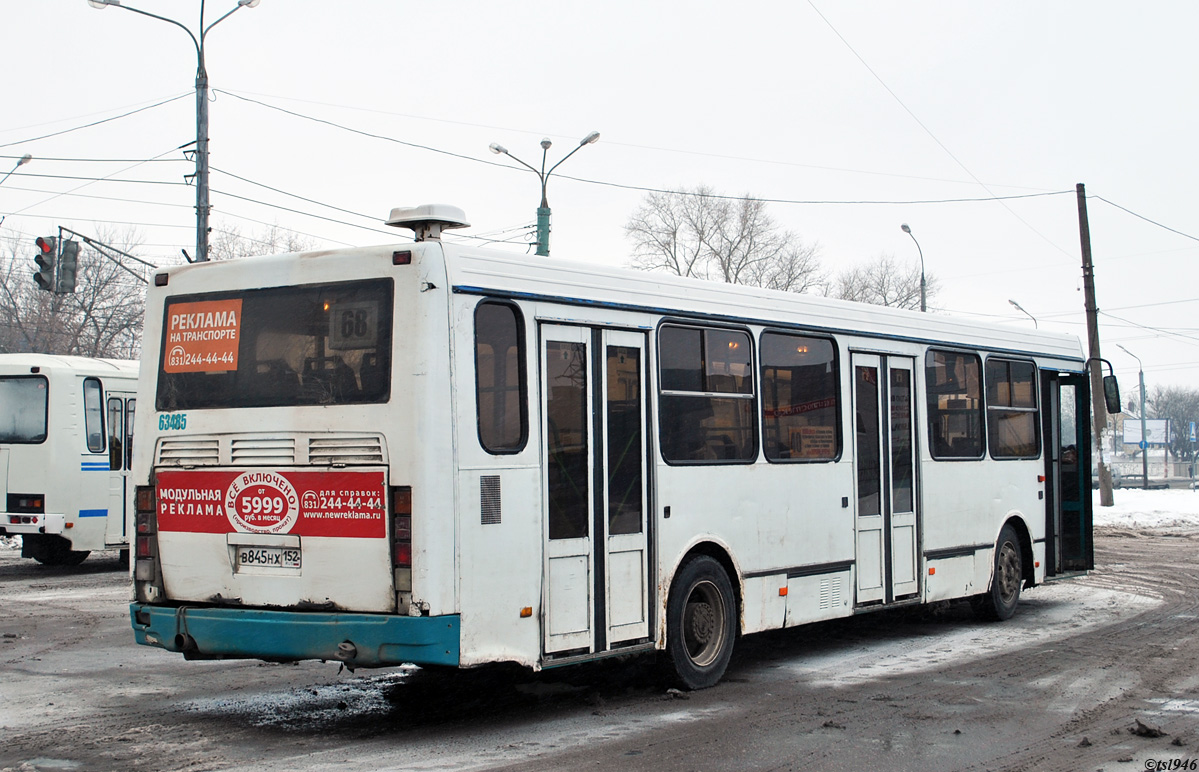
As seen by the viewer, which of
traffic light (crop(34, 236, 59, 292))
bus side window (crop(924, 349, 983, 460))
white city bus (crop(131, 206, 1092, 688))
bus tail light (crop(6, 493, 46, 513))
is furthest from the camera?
traffic light (crop(34, 236, 59, 292))

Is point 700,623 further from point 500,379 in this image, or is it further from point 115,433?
point 115,433

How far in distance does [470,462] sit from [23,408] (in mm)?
12732

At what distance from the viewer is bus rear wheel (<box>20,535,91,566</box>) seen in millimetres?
18000

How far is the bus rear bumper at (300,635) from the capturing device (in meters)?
6.71

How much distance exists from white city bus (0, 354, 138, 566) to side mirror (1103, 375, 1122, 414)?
498 inches

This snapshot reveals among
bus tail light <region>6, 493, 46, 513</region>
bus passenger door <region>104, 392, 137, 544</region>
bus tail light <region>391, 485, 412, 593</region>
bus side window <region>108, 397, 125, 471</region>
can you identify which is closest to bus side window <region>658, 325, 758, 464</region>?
bus tail light <region>391, 485, 412, 593</region>

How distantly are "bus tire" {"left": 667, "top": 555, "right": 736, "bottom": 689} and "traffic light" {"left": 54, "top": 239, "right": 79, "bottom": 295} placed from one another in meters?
16.2

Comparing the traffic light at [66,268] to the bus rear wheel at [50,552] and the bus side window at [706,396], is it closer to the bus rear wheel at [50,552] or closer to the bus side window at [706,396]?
the bus rear wheel at [50,552]

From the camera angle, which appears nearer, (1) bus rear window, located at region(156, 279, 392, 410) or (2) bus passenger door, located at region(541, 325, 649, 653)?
(1) bus rear window, located at region(156, 279, 392, 410)

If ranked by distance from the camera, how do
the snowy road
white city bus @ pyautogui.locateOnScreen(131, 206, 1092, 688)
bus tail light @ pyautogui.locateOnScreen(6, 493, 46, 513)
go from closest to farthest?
the snowy road → white city bus @ pyautogui.locateOnScreen(131, 206, 1092, 688) → bus tail light @ pyautogui.locateOnScreen(6, 493, 46, 513)

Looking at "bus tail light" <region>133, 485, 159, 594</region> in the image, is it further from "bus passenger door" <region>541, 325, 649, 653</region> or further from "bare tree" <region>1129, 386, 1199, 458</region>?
"bare tree" <region>1129, 386, 1199, 458</region>

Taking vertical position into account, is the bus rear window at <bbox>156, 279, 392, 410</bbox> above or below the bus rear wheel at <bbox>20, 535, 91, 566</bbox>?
above

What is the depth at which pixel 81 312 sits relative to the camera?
157 feet

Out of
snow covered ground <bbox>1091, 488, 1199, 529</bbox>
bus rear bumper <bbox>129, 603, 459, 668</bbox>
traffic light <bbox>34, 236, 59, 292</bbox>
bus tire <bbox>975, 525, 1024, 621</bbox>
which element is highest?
traffic light <bbox>34, 236, 59, 292</bbox>
